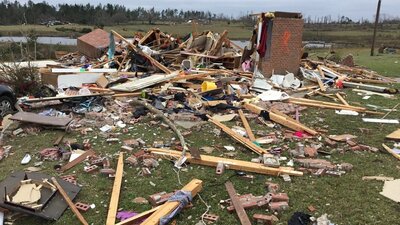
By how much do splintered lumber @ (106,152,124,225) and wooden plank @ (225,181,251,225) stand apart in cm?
157

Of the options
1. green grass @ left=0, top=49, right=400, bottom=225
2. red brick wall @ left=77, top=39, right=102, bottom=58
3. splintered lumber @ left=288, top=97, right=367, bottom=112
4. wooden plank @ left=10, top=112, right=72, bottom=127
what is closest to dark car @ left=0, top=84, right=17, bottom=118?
wooden plank @ left=10, top=112, right=72, bottom=127

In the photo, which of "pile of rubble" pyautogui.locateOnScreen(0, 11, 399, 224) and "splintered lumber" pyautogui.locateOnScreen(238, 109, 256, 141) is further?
"splintered lumber" pyautogui.locateOnScreen(238, 109, 256, 141)

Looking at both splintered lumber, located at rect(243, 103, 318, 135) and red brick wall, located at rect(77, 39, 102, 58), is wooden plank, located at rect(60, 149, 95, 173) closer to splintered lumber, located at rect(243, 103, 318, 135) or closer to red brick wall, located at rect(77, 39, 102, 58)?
splintered lumber, located at rect(243, 103, 318, 135)

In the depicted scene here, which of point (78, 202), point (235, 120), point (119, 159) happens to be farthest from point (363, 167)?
point (78, 202)

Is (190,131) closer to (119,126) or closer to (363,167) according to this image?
(119,126)

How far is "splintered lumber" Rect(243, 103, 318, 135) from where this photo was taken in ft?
26.7

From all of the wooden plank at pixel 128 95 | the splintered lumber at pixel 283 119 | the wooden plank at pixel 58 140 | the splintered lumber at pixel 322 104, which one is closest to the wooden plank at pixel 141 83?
the wooden plank at pixel 128 95

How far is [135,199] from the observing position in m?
5.20

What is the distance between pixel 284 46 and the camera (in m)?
14.1

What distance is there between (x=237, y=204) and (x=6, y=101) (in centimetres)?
708

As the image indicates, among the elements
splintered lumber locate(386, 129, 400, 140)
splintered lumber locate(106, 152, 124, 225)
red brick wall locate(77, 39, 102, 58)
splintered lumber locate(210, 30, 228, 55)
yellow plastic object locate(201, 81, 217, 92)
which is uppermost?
splintered lumber locate(210, 30, 228, 55)

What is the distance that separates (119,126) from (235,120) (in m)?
2.78

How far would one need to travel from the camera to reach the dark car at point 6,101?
9180mm

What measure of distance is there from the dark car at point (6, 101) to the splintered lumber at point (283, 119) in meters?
6.09
